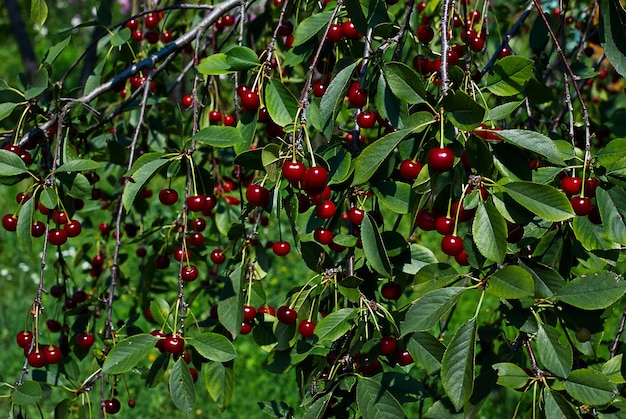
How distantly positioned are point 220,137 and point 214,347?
0.38 metres

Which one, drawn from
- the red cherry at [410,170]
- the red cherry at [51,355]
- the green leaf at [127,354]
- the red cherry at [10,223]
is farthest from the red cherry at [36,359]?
the red cherry at [410,170]

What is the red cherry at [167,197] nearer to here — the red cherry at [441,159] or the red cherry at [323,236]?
the red cherry at [323,236]

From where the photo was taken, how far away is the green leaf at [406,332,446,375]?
115 cm

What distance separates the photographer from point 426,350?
1.16 m

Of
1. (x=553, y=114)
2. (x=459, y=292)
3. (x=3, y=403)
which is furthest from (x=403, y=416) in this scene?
(x=3, y=403)

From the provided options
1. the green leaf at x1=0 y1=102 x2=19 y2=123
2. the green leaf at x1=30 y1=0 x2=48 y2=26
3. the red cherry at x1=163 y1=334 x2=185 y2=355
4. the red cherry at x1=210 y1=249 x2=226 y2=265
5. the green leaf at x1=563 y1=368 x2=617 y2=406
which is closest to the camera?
the green leaf at x1=563 y1=368 x2=617 y2=406

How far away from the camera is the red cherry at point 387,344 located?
45.9 inches

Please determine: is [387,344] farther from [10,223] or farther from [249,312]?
[10,223]

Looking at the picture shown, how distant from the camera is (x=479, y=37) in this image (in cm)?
160

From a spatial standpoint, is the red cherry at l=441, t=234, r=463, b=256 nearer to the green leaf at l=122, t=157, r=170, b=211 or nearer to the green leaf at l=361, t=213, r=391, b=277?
the green leaf at l=361, t=213, r=391, b=277

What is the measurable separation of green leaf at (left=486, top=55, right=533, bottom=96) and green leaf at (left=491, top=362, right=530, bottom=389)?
1.48 feet

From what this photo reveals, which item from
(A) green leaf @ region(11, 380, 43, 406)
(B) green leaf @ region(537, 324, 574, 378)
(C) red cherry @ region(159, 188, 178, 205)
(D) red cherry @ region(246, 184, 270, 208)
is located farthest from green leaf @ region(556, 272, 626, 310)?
(A) green leaf @ region(11, 380, 43, 406)

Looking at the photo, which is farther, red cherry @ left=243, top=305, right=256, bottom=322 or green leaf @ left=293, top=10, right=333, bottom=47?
red cherry @ left=243, top=305, right=256, bottom=322

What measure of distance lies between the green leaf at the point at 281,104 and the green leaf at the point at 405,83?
23 cm
